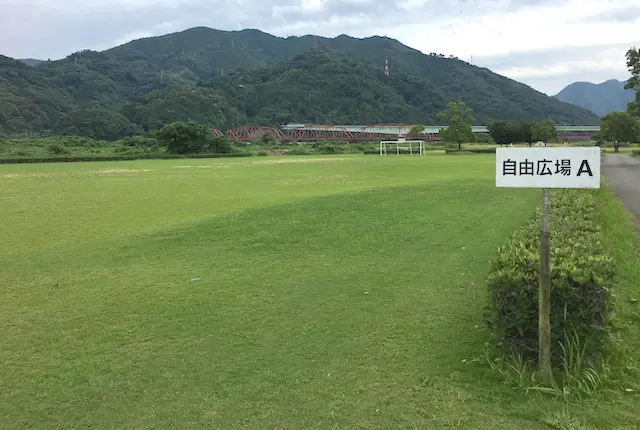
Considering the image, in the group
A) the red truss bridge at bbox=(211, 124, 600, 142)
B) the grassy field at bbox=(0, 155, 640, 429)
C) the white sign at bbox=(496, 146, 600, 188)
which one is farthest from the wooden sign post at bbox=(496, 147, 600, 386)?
the red truss bridge at bbox=(211, 124, 600, 142)

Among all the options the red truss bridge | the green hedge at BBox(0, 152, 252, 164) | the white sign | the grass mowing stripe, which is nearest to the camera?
the white sign

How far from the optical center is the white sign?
2836 millimetres

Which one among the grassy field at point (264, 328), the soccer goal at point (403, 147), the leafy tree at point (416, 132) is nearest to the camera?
the grassy field at point (264, 328)

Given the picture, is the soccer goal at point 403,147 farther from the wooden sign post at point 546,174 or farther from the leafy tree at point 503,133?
the wooden sign post at point 546,174

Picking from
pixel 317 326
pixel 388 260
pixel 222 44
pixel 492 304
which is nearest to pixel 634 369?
pixel 492 304

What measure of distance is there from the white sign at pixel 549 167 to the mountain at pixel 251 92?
90.2 m

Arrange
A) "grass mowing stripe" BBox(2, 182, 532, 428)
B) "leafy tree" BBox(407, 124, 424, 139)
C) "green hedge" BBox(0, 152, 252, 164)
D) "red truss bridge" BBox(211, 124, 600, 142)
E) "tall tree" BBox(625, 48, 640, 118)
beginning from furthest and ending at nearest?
1. "red truss bridge" BBox(211, 124, 600, 142)
2. "leafy tree" BBox(407, 124, 424, 139)
3. "green hedge" BBox(0, 152, 252, 164)
4. "tall tree" BBox(625, 48, 640, 118)
5. "grass mowing stripe" BBox(2, 182, 532, 428)

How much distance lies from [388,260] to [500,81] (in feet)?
498

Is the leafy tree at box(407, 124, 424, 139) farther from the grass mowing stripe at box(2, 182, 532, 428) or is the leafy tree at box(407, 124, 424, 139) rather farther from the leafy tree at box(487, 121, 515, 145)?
the grass mowing stripe at box(2, 182, 532, 428)

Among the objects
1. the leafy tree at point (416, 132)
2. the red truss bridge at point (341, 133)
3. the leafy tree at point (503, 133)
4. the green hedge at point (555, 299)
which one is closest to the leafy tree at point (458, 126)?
the leafy tree at point (503, 133)

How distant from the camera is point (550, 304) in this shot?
3262mm

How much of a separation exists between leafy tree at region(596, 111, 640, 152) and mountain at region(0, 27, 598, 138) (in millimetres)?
66213

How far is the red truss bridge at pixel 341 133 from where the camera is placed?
90.5 metres

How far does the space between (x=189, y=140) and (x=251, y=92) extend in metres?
71.6
